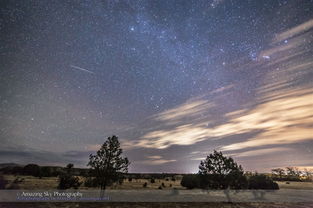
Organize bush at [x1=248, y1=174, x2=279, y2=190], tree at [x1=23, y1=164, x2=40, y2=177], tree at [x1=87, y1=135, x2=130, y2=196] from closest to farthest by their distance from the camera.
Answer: tree at [x1=87, y1=135, x2=130, y2=196] → bush at [x1=248, y1=174, x2=279, y2=190] → tree at [x1=23, y1=164, x2=40, y2=177]

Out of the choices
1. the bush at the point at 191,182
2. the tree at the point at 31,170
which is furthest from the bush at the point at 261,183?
the tree at the point at 31,170

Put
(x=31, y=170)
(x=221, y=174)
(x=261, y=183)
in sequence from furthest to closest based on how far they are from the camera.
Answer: (x=31, y=170), (x=261, y=183), (x=221, y=174)

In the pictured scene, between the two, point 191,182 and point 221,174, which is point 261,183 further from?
point 221,174

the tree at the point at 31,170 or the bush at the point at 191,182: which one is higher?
the tree at the point at 31,170

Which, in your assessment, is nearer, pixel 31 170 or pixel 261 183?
pixel 261 183

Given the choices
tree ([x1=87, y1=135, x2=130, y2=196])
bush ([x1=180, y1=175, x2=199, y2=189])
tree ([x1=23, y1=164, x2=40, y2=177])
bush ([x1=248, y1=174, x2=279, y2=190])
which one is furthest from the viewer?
tree ([x1=23, y1=164, x2=40, y2=177])

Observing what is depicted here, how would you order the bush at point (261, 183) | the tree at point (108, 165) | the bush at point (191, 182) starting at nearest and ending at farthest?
the tree at point (108, 165)
the bush at point (191, 182)
the bush at point (261, 183)

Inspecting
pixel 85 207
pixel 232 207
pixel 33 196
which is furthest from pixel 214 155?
pixel 33 196

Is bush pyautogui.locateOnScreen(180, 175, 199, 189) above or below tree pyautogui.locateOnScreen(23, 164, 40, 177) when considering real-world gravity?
below

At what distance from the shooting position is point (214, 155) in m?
23.9

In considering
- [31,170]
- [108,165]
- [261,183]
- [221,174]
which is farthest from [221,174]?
[31,170]

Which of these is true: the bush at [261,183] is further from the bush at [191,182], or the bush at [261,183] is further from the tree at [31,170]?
the tree at [31,170]

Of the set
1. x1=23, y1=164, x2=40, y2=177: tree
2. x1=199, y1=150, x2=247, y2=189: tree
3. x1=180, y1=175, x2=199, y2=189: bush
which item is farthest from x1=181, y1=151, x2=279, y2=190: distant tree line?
x1=23, y1=164, x2=40, y2=177: tree

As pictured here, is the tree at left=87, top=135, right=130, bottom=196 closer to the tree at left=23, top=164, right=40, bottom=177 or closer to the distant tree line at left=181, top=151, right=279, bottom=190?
the distant tree line at left=181, top=151, right=279, bottom=190
